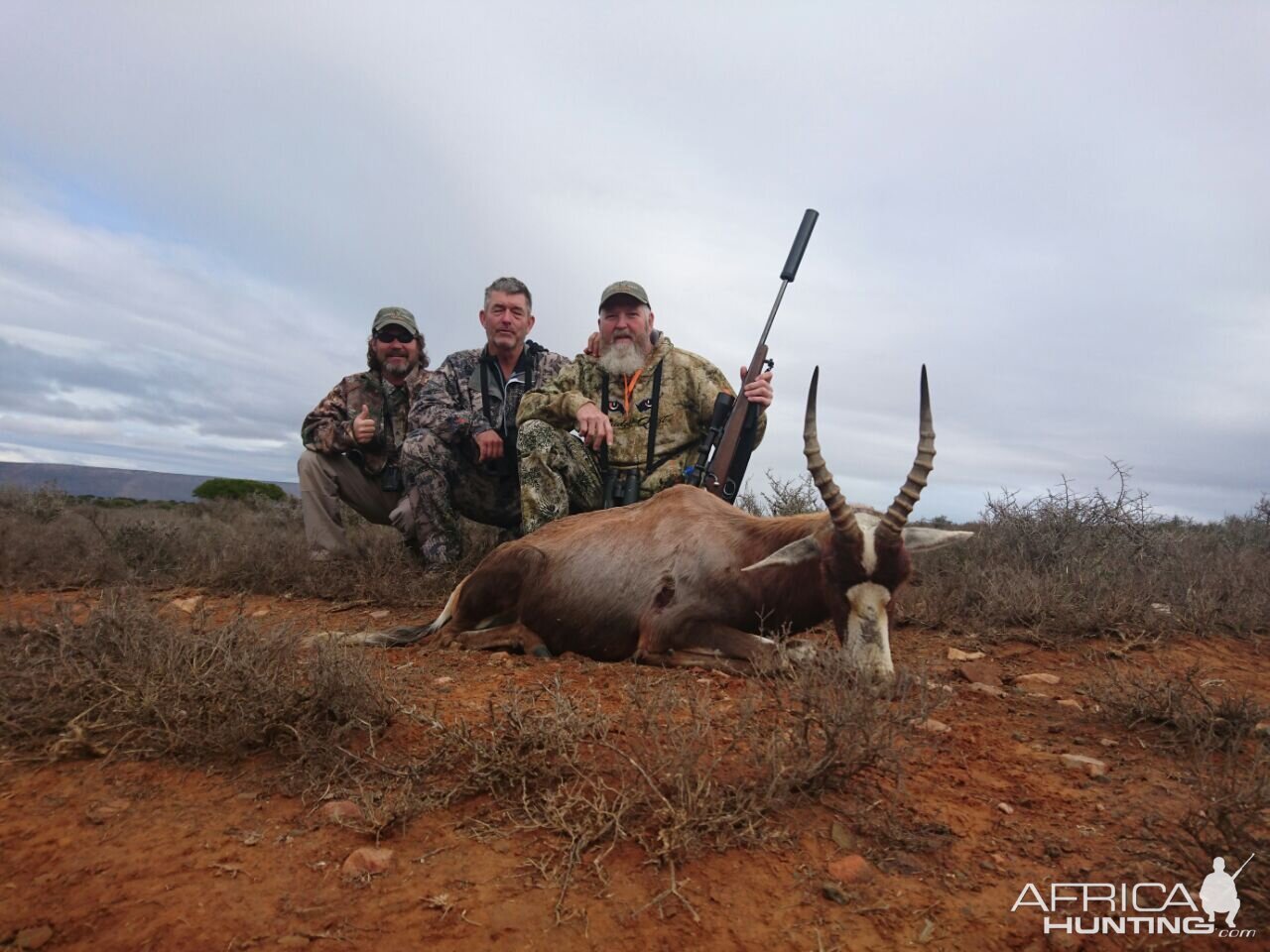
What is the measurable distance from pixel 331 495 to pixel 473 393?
2.03 metres

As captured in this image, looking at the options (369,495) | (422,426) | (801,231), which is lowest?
(369,495)

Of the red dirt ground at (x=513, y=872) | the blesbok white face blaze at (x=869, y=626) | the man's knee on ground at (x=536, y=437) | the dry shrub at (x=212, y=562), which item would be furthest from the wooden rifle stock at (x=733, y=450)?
the red dirt ground at (x=513, y=872)

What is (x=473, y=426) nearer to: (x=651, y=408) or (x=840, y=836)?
(x=651, y=408)

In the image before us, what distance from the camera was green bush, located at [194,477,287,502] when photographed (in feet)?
63.1

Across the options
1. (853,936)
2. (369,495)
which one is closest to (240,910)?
(853,936)

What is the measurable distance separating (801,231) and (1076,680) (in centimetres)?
501

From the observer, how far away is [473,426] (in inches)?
286

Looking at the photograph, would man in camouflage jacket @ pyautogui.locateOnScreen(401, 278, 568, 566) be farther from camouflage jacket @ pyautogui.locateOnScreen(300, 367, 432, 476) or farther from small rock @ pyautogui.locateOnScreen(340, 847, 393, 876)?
small rock @ pyautogui.locateOnScreen(340, 847, 393, 876)

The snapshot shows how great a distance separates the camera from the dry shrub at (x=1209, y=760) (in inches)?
85.4

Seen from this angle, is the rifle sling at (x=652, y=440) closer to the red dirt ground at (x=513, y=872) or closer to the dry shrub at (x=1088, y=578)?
the dry shrub at (x=1088, y=578)

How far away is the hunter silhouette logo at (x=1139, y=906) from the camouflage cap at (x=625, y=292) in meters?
5.84

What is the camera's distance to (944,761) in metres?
3.00

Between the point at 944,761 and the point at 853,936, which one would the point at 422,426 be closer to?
the point at 944,761

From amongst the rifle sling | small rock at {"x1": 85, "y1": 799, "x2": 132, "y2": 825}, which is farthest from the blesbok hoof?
small rock at {"x1": 85, "y1": 799, "x2": 132, "y2": 825}
